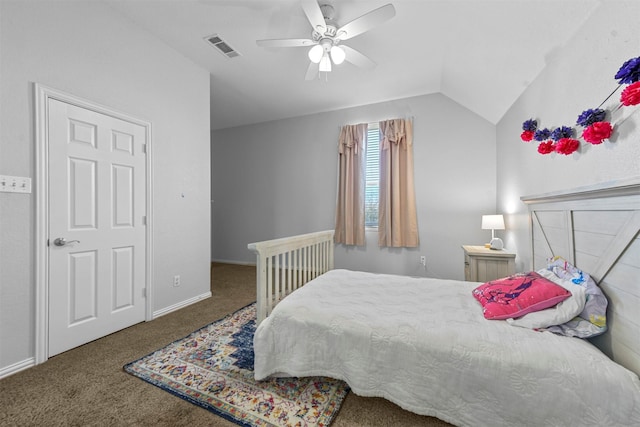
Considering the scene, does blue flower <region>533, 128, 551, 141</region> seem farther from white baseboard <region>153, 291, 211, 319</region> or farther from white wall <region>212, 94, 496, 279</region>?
white baseboard <region>153, 291, 211, 319</region>

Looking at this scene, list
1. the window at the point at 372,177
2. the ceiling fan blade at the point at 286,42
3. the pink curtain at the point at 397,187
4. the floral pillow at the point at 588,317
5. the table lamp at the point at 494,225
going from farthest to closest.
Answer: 1. the window at the point at 372,177
2. the pink curtain at the point at 397,187
3. the table lamp at the point at 494,225
4. the ceiling fan blade at the point at 286,42
5. the floral pillow at the point at 588,317

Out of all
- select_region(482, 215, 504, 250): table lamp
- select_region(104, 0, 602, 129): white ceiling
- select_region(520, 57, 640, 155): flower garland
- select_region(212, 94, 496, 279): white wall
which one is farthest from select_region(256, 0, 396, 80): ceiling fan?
select_region(482, 215, 504, 250): table lamp

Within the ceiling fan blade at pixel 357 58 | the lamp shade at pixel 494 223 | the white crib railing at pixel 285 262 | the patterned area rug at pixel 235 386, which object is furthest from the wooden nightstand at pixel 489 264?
the ceiling fan blade at pixel 357 58

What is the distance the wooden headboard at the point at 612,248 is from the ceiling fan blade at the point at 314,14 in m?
2.00

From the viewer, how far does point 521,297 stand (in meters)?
1.44

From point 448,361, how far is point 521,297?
62 cm

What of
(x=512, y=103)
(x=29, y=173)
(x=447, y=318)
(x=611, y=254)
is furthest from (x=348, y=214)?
(x=29, y=173)

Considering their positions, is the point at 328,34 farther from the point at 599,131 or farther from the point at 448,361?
the point at 448,361

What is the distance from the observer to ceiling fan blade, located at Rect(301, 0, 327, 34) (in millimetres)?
1778

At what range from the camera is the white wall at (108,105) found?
1705 mm

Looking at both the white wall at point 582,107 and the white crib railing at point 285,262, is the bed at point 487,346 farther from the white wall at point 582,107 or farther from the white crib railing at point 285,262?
the white wall at point 582,107

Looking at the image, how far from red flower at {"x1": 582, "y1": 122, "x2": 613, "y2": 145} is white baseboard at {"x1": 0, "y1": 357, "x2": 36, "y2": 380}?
12.4ft

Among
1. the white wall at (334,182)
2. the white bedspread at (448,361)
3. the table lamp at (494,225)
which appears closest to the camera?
the white bedspread at (448,361)

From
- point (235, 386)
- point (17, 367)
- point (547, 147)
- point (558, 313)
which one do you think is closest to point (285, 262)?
point (235, 386)
